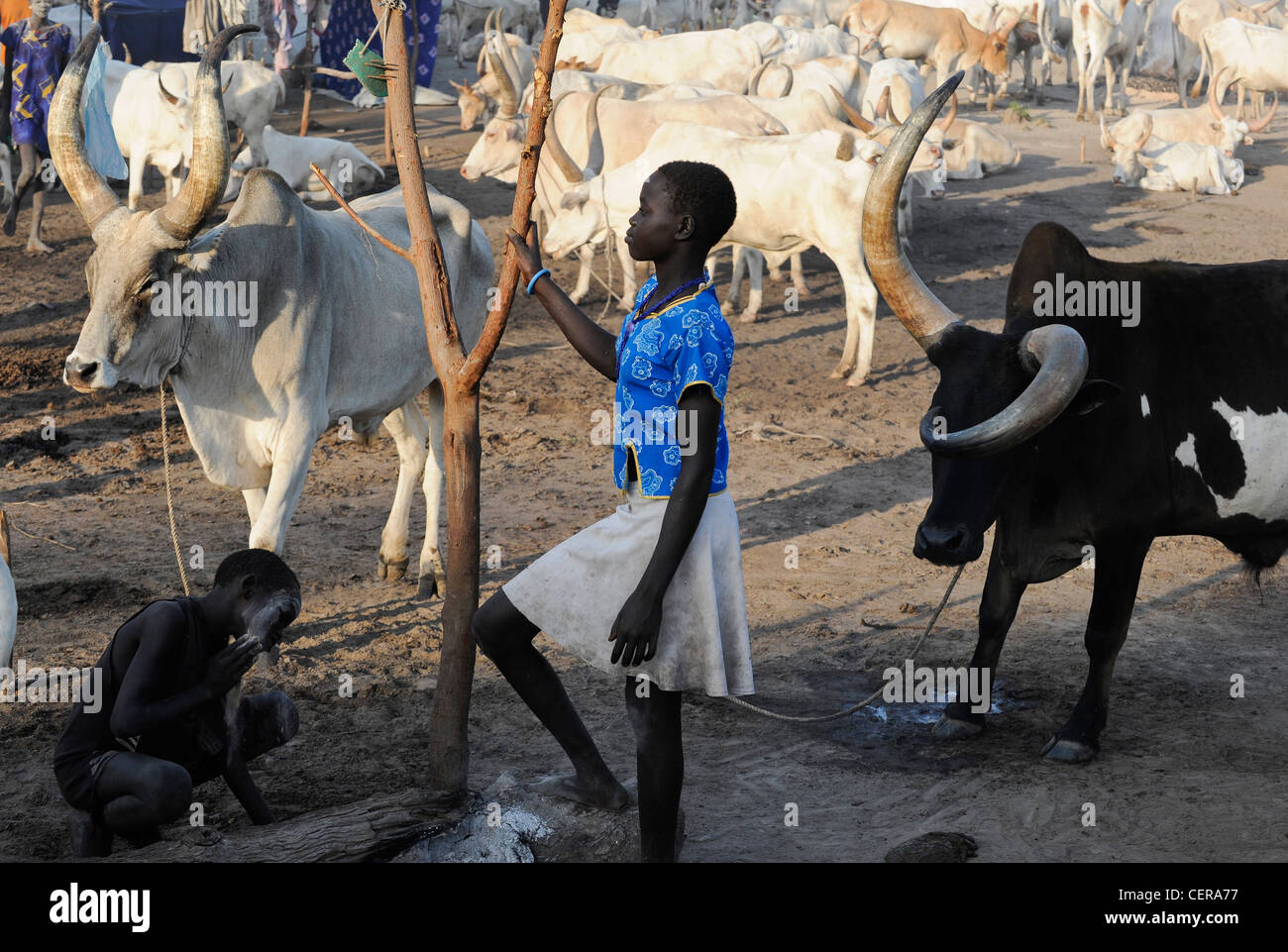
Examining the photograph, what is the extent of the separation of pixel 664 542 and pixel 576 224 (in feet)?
→ 28.0

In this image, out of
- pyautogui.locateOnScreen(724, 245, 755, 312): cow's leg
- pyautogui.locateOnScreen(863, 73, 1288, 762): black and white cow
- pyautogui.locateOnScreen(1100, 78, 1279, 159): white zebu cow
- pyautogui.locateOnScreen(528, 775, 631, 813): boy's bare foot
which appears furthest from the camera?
pyautogui.locateOnScreen(1100, 78, 1279, 159): white zebu cow

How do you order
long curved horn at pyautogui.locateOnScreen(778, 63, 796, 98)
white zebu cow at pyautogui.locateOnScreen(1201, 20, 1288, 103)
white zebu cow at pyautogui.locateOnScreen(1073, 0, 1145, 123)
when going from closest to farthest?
long curved horn at pyautogui.locateOnScreen(778, 63, 796, 98), white zebu cow at pyautogui.locateOnScreen(1073, 0, 1145, 123), white zebu cow at pyautogui.locateOnScreen(1201, 20, 1288, 103)

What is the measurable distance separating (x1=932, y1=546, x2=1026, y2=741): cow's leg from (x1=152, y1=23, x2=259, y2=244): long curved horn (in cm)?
309

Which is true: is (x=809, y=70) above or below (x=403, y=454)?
above

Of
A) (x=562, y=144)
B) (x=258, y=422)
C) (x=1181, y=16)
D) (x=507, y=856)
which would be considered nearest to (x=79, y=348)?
(x=258, y=422)

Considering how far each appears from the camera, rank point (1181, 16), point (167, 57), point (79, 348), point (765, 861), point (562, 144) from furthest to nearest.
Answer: point (1181, 16), point (167, 57), point (562, 144), point (79, 348), point (765, 861)

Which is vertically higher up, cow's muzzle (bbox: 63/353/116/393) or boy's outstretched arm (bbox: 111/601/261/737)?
cow's muzzle (bbox: 63/353/116/393)

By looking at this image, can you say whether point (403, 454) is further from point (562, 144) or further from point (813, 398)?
point (562, 144)

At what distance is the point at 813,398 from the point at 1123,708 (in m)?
5.06

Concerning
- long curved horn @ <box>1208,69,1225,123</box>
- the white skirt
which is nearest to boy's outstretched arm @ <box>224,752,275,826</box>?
the white skirt

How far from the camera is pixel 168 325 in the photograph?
17.5 feet

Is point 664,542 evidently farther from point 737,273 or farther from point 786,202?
point 737,273

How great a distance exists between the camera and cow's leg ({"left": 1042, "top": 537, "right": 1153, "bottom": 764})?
4.87 metres

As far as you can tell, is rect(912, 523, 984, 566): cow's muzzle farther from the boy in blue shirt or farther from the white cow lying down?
the white cow lying down
